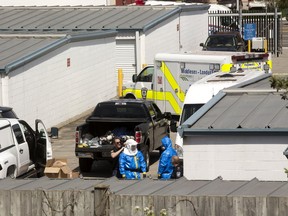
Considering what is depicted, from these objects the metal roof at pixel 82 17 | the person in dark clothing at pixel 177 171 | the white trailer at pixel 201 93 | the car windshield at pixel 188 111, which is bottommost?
the person in dark clothing at pixel 177 171

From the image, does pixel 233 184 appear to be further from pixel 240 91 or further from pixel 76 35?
Answer: pixel 76 35

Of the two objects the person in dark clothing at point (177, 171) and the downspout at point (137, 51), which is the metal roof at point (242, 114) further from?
the downspout at point (137, 51)

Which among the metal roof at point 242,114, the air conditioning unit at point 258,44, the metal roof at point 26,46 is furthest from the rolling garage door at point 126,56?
the metal roof at point 242,114

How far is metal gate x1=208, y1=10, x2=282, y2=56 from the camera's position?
52.8 m

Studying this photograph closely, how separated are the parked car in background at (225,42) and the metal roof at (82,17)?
217 centimetres

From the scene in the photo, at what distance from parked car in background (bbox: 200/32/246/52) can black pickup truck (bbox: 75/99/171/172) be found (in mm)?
21163

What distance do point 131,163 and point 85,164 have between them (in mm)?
4770

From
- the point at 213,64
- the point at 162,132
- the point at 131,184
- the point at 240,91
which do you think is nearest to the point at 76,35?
the point at 213,64

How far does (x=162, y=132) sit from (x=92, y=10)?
759 inches

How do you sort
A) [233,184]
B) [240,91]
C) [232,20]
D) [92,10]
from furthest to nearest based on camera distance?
[232,20], [92,10], [240,91], [233,184]

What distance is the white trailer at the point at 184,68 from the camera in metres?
30.0

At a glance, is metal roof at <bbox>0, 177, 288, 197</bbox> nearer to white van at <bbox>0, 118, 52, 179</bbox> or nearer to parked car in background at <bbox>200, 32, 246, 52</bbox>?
white van at <bbox>0, 118, 52, 179</bbox>

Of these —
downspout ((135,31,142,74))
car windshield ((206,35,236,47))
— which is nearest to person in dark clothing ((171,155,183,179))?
downspout ((135,31,142,74))

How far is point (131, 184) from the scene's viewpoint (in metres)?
13.2
